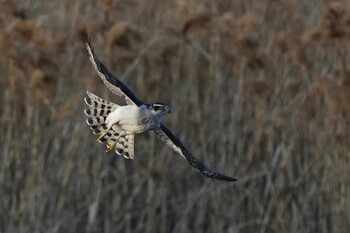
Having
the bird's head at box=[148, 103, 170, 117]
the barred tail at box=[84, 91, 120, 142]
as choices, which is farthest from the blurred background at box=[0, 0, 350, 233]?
the bird's head at box=[148, 103, 170, 117]

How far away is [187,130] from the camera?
20.1 ft

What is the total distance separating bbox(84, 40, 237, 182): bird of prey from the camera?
3.71 m

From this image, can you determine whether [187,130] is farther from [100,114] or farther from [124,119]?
[124,119]

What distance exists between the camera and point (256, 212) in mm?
5980

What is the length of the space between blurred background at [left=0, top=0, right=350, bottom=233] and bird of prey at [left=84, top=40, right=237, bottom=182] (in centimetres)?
135

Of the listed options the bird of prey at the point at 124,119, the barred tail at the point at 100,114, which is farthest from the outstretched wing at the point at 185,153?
the barred tail at the point at 100,114

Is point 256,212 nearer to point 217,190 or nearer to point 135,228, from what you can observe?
point 217,190

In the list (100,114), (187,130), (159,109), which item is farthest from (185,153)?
(187,130)

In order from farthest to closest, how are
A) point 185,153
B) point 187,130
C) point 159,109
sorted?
point 187,130, point 185,153, point 159,109

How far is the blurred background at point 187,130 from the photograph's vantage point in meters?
5.61

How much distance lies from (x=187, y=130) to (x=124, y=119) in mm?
2411

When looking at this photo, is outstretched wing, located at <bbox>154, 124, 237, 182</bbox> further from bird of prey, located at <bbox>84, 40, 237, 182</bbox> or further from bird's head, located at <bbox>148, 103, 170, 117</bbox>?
bird's head, located at <bbox>148, 103, 170, 117</bbox>

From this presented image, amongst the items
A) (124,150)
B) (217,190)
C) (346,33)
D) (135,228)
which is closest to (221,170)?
(217,190)

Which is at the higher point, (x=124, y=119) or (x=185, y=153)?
(x=124, y=119)
